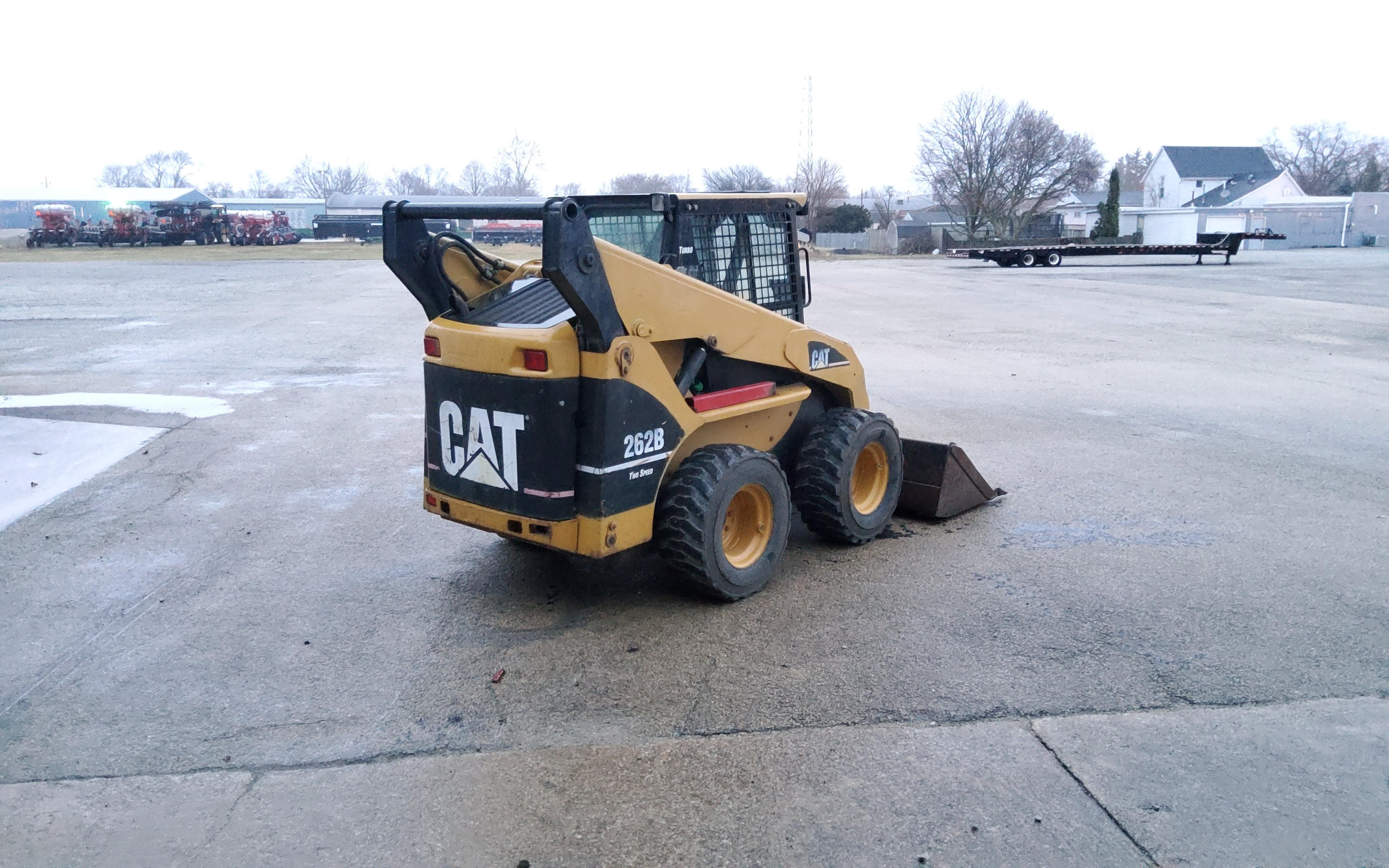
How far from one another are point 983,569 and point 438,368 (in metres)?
3.42

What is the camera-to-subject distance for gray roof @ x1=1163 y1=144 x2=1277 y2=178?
283 ft

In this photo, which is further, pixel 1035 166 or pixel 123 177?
pixel 123 177

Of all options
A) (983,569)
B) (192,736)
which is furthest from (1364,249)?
(192,736)

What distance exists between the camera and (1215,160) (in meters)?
87.1

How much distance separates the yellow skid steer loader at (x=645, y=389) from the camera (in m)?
5.00

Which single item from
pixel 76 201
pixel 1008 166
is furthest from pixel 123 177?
pixel 1008 166

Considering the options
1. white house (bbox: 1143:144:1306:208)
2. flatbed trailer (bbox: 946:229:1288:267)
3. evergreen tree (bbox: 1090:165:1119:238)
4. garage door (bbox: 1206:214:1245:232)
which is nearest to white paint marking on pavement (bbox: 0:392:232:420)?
flatbed trailer (bbox: 946:229:1288:267)

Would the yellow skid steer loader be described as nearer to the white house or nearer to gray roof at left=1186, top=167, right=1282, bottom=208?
gray roof at left=1186, top=167, right=1282, bottom=208

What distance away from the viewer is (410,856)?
3414 mm

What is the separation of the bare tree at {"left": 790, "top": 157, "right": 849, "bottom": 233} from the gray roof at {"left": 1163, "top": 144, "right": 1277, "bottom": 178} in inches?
1103

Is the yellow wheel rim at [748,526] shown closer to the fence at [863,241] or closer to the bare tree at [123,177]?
the fence at [863,241]

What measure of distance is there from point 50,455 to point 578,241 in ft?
22.1

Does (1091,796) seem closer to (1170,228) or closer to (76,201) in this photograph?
(1170,228)

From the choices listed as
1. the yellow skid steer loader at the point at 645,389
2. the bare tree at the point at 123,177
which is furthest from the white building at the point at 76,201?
the yellow skid steer loader at the point at 645,389
